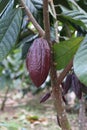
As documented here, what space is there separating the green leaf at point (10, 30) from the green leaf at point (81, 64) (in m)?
0.24

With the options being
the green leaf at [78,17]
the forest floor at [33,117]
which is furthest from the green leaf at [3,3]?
the forest floor at [33,117]

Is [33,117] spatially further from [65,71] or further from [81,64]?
[81,64]

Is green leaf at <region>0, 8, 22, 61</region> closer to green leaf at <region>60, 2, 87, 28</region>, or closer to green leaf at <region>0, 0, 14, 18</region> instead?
green leaf at <region>0, 0, 14, 18</region>

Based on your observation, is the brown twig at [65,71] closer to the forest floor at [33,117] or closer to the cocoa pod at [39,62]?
the cocoa pod at [39,62]

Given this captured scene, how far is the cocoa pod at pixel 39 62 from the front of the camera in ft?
2.44

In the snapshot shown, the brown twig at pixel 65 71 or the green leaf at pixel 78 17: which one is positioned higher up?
the green leaf at pixel 78 17

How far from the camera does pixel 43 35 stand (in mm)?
800

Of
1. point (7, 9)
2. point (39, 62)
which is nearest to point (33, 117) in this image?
point (7, 9)

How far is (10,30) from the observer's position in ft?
2.88

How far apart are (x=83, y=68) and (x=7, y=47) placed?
28cm

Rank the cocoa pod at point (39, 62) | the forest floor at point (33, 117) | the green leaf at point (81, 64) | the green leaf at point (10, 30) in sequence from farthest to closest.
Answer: the forest floor at point (33, 117), the green leaf at point (10, 30), the cocoa pod at point (39, 62), the green leaf at point (81, 64)

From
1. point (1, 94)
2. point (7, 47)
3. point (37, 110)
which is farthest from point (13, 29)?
point (1, 94)

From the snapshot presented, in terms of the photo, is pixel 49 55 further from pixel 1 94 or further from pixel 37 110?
pixel 1 94

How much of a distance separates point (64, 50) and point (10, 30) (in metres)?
0.16
